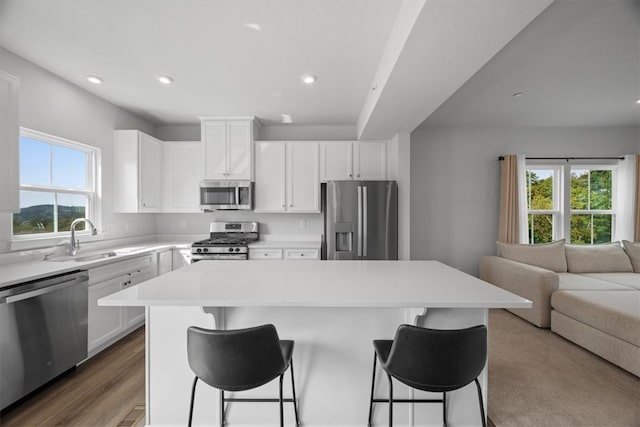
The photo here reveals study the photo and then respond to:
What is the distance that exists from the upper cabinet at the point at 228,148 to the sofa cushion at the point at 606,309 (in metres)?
3.86

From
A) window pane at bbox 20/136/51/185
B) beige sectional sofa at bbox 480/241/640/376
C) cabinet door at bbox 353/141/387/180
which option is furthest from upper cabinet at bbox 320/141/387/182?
window pane at bbox 20/136/51/185

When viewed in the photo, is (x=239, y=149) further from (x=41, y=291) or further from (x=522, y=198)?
(x=522, y=198)

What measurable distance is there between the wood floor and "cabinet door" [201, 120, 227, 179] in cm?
236

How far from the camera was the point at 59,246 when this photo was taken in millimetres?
2750

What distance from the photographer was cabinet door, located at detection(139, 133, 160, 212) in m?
3.63

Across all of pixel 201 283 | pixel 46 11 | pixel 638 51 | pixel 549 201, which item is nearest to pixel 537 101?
pixel 638 51

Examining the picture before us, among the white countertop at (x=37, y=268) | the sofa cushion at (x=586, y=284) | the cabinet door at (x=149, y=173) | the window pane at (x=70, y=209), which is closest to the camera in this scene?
the white countertop at (x=37, y=268)

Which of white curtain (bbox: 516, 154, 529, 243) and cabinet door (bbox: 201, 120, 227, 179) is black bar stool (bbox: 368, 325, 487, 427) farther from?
white curtain (bbox: 516, 154, 529, 243)

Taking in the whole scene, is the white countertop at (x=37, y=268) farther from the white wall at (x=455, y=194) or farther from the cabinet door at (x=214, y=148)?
the white wall at (x=455, y=194)

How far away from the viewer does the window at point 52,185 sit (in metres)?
2.55

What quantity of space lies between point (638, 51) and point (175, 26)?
143 inches

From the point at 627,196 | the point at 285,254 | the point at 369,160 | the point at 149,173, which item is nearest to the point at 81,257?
the point at 149,173

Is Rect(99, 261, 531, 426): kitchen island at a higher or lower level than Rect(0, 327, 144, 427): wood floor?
higher

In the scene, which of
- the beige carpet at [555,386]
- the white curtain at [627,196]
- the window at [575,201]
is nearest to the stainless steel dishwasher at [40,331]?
the beige carpet at [555,386]
